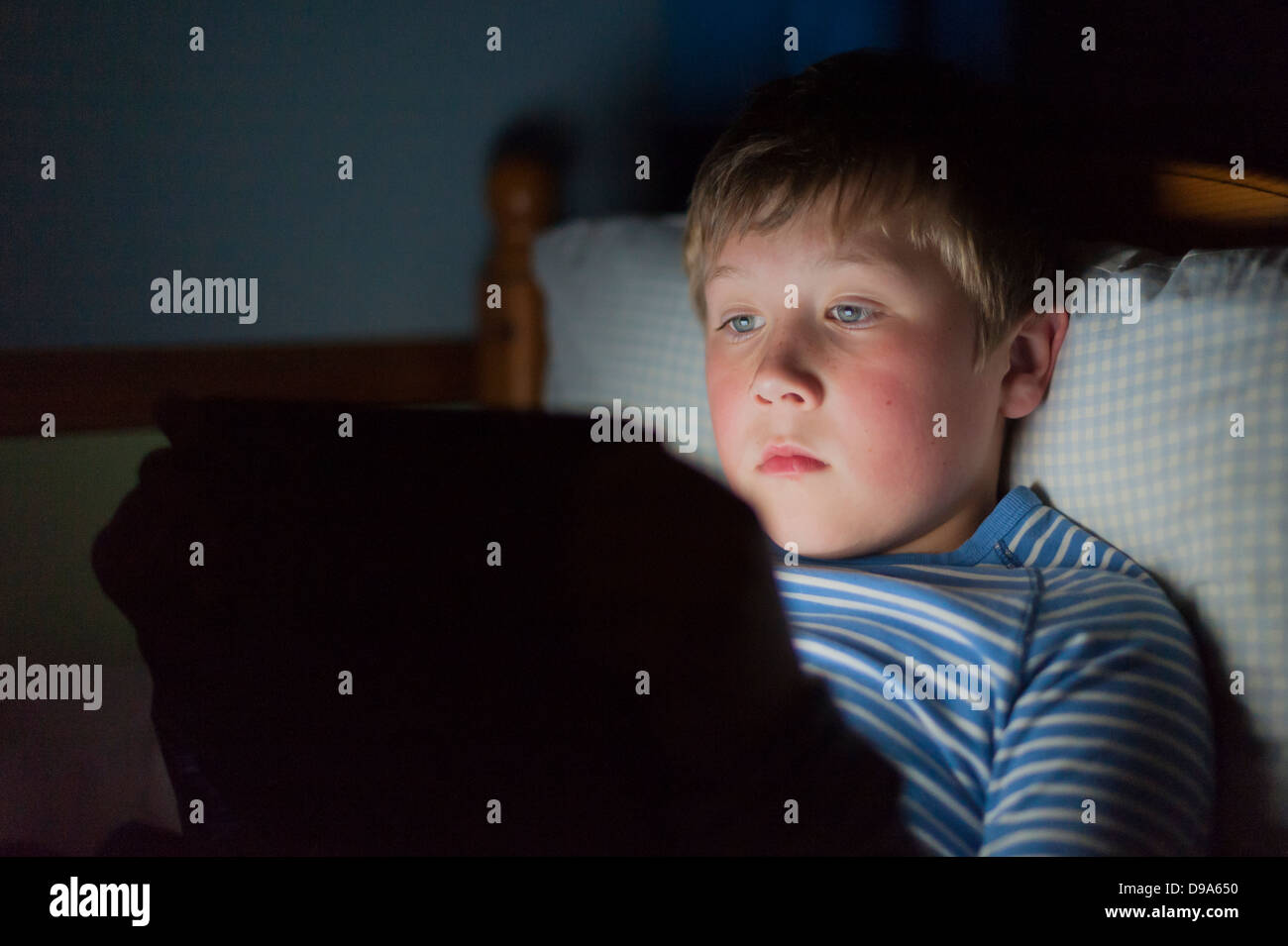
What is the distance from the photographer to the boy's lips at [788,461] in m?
0.60

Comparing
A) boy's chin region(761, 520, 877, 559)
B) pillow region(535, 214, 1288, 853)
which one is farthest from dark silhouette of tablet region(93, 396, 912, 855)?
pillow region(535, 214, 1288, 853)

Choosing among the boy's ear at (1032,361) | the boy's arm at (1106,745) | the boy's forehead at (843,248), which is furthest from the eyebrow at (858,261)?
the boy's arm at (1106,745)

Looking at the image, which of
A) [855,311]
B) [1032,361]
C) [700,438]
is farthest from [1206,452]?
[700,438]

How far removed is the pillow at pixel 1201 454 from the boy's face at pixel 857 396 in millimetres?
56

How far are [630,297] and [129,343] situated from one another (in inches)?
15.6

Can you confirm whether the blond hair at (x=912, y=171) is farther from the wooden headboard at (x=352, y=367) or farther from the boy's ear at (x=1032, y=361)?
the wooden headboard at (x=352, y=367)

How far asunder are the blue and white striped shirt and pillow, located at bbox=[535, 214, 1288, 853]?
0.02m

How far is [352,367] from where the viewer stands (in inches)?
27.7

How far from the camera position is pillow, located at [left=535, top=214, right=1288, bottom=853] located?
529 mm

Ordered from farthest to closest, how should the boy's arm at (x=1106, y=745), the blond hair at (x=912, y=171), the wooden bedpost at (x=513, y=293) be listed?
the wooden bedpost at (x=513, y=293)
the blond hair at (x=912, y=171)
the boy's arm at (x=1106, y=745)

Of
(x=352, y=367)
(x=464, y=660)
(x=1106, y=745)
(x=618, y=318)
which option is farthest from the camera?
(x=618, y=318)

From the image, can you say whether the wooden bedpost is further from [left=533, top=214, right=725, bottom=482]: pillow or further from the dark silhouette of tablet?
the dark silhouette of tablet

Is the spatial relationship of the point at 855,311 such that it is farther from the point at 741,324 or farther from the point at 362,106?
the point at 362,106

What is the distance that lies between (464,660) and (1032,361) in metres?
0.43
